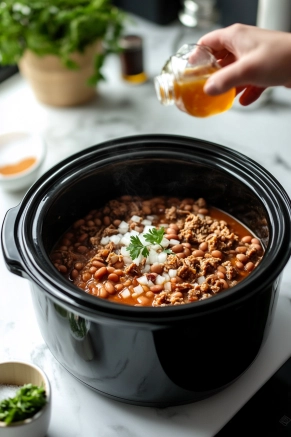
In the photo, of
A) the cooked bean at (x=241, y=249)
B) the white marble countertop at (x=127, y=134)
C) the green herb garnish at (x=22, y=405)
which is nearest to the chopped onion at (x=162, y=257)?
the cooked bean at (x=241, y=249)

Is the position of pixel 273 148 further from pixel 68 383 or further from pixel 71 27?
pixel 68 383

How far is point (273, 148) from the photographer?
231 cm

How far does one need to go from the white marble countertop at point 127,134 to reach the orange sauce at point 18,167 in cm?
8

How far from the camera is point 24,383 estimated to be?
4.87ft

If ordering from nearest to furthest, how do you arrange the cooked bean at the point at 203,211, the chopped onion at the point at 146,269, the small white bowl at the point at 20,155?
the chopped onion at the point at 146,269, the cooked bean at the point at 203,211, the small white bowl at the point at 20,155

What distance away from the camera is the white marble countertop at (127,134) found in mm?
1518

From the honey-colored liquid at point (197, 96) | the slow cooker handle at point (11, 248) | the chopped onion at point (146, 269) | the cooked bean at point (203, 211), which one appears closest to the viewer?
Result: the slow cooker handle at point (11, 248)

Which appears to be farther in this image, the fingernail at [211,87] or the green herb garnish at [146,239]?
the green herb garnish at [146,239]

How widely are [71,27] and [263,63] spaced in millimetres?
1096

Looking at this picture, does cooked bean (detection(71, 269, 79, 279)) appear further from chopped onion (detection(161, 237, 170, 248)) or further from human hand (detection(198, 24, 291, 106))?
human hand (detection(198, 24, 291, 106))

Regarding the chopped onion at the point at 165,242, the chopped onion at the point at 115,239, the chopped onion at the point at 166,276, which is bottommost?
the chopped onion at the point at 115,239

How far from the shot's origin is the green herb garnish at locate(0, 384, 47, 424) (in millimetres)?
1335

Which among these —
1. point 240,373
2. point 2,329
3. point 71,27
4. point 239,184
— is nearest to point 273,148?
point 239,184

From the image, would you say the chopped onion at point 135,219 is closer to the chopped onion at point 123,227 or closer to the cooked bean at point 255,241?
the chopped onion at point 123,227
